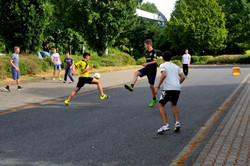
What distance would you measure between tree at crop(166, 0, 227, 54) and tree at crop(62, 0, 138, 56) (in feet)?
60.6

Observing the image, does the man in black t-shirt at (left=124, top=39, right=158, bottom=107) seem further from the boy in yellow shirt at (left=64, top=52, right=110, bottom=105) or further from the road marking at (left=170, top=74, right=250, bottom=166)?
Answer: the road marking at (left=170, top=74, right=250, bottom=166)

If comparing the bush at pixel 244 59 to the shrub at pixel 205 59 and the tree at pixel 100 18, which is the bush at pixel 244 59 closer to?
the shrub at pixel 205 59

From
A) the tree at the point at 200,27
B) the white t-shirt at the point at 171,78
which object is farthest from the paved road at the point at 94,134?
the tree at the point at 200,27

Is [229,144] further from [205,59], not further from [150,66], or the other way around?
[205,59]

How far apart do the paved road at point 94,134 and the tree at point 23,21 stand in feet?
39.9

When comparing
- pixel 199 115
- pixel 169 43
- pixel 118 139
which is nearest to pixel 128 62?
pixel 169 43

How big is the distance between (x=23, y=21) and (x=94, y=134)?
16048 millimetres

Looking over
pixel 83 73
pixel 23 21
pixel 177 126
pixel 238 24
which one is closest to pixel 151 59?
pixel 83 73

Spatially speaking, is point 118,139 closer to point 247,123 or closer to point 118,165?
point 118,165

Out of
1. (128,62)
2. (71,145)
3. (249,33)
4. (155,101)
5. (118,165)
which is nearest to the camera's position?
(118,165)

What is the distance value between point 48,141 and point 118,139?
121cm

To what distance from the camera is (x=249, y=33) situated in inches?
2052

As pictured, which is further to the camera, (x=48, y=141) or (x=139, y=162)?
(x=48, y=141)

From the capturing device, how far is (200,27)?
4809cm
